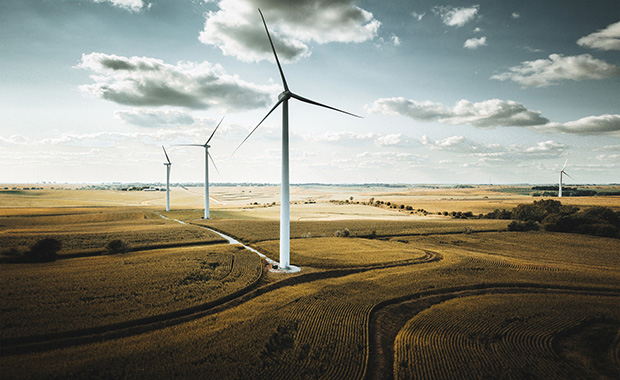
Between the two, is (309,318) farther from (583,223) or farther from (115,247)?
(583,223)

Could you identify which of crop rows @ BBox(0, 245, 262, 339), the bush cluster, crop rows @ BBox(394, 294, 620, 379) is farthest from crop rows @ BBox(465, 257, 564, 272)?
the bush cluster

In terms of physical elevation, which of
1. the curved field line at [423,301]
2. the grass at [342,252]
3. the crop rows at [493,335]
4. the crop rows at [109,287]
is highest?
the crop rows at [109,287]

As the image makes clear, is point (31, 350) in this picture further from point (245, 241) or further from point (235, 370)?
point (245, 241)

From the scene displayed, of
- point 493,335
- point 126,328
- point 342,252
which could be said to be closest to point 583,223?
point 342,252

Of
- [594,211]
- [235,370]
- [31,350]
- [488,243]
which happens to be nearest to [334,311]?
[235,370]

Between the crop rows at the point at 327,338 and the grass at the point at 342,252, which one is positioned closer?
the crop rows at the point at 327,338

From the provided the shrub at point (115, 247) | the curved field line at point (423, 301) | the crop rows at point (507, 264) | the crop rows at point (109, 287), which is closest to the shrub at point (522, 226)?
the crop rows at point (507, 264)

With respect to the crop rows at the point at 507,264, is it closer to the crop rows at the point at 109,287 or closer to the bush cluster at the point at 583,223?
the crop rows at the point at 109,287
